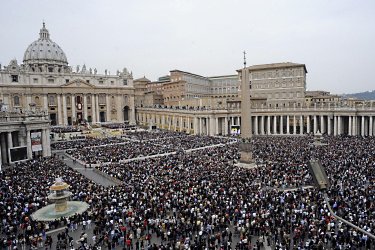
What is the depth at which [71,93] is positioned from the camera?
298 feet

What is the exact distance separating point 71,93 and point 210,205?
263ft

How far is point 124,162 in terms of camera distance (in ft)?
118

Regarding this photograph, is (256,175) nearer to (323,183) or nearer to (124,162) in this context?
(124,162)

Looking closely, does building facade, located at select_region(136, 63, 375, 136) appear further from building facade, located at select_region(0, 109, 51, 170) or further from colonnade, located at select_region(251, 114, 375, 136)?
building facade, located at select_region(0, 109, 51, 170)

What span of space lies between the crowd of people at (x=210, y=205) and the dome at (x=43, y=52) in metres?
94.9

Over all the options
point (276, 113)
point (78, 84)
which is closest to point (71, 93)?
point (78, 84)

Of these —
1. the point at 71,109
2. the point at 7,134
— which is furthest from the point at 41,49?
the point at 7,134

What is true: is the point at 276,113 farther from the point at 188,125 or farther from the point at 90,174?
the point at 90,174

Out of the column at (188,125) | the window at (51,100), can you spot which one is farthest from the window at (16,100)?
the column at (188,125)

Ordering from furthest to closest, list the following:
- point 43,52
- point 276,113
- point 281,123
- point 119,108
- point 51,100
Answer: point 43,52 → point 119,108 → point 51,100 → point 276,113 → point 281,123

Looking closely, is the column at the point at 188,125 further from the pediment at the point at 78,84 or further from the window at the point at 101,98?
the pediment at the point at 78,84

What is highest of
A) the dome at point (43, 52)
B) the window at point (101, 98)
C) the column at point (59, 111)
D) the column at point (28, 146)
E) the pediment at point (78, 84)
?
the dome at point (43, 52)

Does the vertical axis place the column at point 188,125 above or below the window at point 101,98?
below

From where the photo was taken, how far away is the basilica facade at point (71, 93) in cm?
8219
